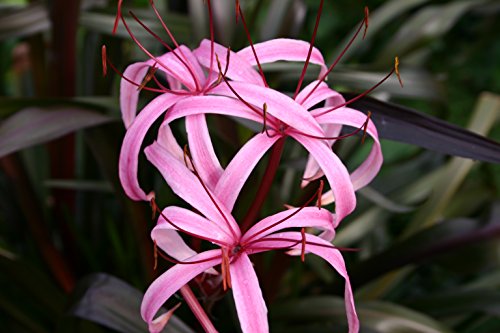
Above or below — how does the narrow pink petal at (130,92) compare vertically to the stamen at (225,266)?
above

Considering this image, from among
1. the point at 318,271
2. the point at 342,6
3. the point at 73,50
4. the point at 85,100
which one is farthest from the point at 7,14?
the point at 342,6

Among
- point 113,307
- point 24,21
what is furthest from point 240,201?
point 24,21

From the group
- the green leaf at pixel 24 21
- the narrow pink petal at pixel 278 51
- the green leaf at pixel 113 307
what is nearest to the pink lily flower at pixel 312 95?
the narrow pink petal at pixel 278 51

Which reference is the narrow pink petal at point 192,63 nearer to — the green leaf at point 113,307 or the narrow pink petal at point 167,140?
the narrow pink petal at point 167,140

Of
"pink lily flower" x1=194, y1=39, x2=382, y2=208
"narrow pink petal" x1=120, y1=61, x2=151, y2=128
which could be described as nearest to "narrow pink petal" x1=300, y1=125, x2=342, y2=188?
"pink lily flower" x1=194, y1=39, x2=382, y2=208

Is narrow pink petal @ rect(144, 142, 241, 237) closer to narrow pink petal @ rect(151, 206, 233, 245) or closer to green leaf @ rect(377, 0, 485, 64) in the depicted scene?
narrow pink petal @ rect(151, 206, 233, 245)
